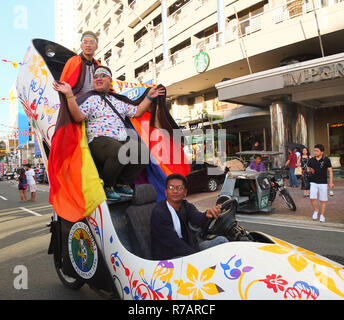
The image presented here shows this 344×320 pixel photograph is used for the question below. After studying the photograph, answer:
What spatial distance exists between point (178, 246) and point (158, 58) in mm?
26588

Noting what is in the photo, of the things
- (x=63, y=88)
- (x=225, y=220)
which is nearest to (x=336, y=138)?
(x=225, y=220)

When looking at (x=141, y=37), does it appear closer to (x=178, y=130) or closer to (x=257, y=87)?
(x=257, y=87)

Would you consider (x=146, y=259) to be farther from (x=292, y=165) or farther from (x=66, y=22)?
(x=66, y=22)

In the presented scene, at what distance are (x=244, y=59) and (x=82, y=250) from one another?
53.7ft

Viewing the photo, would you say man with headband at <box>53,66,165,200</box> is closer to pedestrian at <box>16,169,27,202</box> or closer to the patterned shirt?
the patterned shirt

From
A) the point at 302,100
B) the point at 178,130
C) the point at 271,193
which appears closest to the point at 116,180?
the point at 178,130

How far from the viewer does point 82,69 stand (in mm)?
3453

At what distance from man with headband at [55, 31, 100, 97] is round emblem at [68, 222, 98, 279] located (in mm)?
1545

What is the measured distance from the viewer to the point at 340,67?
37.4ft

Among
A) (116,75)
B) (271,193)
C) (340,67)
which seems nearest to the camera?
(271,193)

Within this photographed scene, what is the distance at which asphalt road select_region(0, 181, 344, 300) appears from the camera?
350cm

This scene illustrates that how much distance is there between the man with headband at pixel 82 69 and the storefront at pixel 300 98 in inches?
434

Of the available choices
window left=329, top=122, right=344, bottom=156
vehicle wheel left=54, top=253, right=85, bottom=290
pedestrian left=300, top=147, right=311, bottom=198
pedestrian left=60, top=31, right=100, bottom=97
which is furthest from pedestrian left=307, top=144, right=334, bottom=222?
window left=329, top=122, right=344, bottom=156

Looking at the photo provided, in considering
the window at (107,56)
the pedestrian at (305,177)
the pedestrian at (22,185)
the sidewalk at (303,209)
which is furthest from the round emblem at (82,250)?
the window at (107,56)
